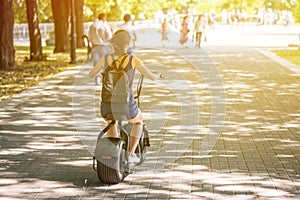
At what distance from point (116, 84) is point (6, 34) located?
15787 millimetres

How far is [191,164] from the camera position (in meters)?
8.73

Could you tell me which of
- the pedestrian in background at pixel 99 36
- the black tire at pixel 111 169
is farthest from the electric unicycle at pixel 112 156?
the pedestrian in background at pixel 99 36

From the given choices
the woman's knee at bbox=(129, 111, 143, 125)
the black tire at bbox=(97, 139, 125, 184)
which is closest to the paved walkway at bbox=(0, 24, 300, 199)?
the black tire at bbox=(97, 139, 125, 184)

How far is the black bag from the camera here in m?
7.54

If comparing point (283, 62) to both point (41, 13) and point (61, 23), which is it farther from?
→ point (41, 13)

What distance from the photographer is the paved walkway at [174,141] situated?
7.49 m

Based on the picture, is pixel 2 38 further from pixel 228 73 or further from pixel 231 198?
pixel 231 198

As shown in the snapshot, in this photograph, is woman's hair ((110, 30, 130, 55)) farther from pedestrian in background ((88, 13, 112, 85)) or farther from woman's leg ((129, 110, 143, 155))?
pedestrian in background ((88, 13, 112, 85))

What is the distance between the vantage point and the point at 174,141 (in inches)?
405

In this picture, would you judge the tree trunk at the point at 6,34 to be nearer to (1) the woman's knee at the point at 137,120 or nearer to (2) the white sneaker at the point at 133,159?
(2) the white sneaker at the point at 133,159

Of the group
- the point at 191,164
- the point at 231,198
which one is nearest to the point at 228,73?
the point at 191,164

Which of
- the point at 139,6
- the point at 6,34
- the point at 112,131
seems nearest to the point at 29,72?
the point at 6,34

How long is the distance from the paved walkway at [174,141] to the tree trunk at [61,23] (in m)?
13.1

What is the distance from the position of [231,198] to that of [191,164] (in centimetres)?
171
